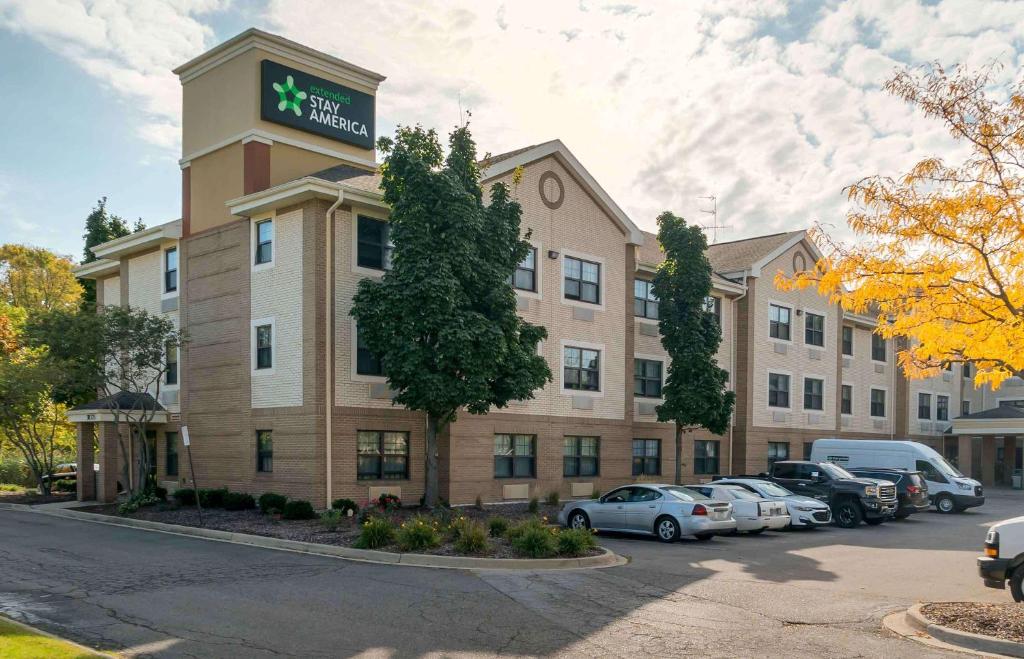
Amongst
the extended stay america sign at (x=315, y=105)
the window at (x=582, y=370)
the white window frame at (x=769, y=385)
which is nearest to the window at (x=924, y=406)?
the white window frame at (x=769, y=385)

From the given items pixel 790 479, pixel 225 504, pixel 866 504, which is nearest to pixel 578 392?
pixel 790 479

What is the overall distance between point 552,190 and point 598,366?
6340mm

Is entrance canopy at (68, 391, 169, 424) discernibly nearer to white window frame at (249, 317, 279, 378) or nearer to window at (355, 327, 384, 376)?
white window frame at (249, 317, 279, 378)

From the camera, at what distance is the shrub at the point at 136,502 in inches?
1002

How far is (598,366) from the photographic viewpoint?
31719mm

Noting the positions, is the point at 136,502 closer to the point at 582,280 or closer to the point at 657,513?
the point at 657,513

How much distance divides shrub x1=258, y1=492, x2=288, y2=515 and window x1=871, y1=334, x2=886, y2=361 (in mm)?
35232

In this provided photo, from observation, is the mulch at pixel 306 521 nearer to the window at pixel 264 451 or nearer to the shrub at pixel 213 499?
the shrub at pixel 213 499

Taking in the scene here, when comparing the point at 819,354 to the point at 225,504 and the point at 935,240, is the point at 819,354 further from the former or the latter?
the point at 935,240

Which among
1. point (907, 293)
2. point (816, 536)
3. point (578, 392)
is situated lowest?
point (816, 536)

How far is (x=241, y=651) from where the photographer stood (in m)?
9.73

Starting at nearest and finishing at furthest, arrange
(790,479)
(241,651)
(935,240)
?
(241,651), (935,240), (790,479)

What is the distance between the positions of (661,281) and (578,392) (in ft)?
17.1

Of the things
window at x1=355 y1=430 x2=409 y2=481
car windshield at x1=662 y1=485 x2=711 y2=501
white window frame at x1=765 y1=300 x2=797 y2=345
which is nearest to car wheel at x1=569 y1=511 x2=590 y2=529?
car windshield at x1=662 y1=485 x2=711 y2=501
